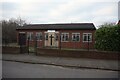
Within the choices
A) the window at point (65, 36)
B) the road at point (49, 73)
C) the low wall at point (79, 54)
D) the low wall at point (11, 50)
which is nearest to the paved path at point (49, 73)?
the road at point (49, 73)

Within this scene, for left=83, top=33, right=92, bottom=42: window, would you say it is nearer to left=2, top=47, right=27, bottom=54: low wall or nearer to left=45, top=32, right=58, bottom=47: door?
left=45, top=32, right=58, bottom=47: door

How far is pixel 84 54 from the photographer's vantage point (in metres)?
14.6

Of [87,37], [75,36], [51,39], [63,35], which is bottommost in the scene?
[51,39]

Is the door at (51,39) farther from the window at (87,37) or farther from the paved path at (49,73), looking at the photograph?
the paved path at (49,73)

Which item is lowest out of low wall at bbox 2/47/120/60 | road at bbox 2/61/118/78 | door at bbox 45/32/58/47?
road at bbox 2/61/118/78

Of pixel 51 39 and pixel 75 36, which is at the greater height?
pixel 75 36

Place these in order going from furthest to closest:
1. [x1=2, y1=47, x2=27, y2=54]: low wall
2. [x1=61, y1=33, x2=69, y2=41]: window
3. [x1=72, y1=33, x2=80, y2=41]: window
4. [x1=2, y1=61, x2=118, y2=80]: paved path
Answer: [x1=61, y1=33, x2=69, y2=41]: window < [x1=72, y1=33, x2=80, y2=41]: window < [x1=2, y1=47, x2=27, y2=54]: low wall < [x1=2, y1=61, x2=118, y2=80]: paved path

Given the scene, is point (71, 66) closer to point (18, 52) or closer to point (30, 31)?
point (18, 52)

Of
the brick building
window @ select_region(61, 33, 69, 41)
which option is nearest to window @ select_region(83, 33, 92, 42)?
the brick building

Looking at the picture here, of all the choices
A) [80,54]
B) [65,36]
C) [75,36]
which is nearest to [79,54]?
[80,54]

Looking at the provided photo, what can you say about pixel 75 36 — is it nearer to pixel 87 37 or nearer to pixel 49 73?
pixel 87 37

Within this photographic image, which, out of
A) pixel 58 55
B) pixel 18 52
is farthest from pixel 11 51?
pixel 58 55

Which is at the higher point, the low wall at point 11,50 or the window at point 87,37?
the window at point 87,37

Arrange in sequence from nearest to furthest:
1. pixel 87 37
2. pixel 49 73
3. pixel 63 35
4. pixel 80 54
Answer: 1. pixel 49 73
2. pixel 80 54
3. pixel 87 37
4. pixel 63 35
